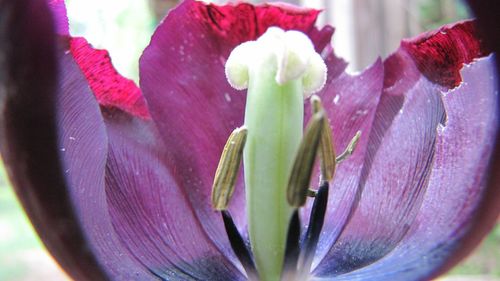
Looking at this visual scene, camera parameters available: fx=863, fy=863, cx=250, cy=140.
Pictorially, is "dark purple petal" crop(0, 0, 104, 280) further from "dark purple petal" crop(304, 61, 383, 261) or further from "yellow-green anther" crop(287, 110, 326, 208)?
"dark purple petal" crop(304, 61, 383, 261)

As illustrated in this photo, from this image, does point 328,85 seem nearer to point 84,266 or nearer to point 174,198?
point 174,198

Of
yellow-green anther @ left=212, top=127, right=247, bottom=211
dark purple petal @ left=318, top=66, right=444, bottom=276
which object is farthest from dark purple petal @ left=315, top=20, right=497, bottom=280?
yellow-green anther @ left=212, top=127, right=247, bottom=211

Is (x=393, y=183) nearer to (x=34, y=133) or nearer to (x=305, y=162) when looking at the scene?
(x=305, y=162)

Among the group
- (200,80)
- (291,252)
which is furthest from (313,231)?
(200,80)

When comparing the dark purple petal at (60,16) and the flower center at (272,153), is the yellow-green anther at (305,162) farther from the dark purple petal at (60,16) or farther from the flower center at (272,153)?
the dark purple petal at (60,16)

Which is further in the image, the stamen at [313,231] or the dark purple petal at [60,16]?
the stamen at [313,231]

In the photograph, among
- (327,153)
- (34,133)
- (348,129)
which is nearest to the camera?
(34,133)

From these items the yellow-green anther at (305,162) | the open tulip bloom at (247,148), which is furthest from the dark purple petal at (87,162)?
the yellow-green anther at (305,162)
